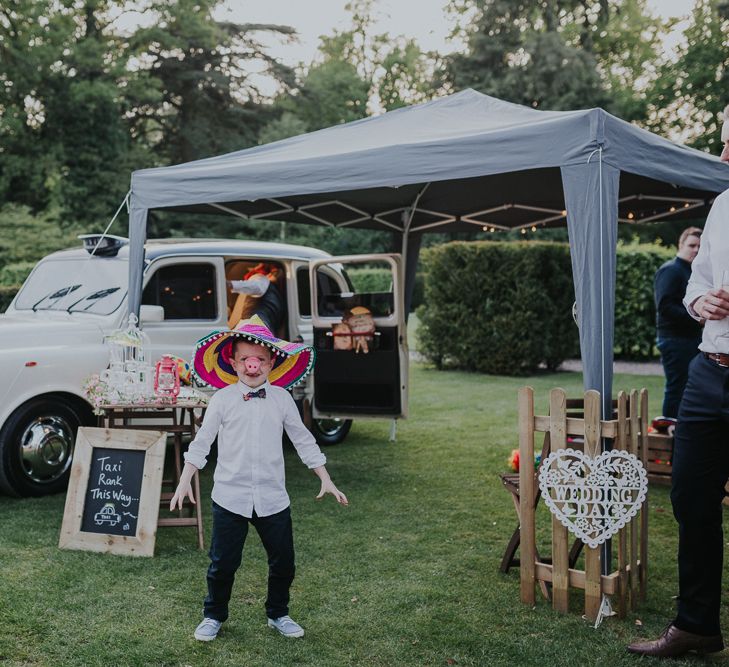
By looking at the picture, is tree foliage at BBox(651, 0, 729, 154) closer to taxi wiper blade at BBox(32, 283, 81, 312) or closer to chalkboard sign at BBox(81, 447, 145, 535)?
taxi wiper blade at BBox(32, 283, 81, 312)

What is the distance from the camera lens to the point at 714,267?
3344 millimetres

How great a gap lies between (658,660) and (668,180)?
116 inches

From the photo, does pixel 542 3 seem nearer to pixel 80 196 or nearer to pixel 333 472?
pixel 80 196

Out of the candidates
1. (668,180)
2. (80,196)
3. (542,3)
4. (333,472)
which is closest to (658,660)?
(668,180)

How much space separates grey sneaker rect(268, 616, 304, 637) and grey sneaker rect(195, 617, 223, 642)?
0.28 m

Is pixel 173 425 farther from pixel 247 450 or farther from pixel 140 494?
pixel 247 450

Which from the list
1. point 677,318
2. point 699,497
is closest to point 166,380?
point 699,497

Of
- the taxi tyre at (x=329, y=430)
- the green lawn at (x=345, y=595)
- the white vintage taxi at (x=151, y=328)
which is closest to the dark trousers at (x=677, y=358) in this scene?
the green lawn at (x=345, y=595)

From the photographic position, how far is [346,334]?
7.46 m

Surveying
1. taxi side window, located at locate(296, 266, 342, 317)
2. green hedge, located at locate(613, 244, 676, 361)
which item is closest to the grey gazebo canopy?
taxi side window, located at locate(296, 266, 342, 317)

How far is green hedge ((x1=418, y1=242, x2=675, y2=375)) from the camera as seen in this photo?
47.7 ft

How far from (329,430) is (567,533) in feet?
16.0

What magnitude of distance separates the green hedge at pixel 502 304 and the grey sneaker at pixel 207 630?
37.1 ft

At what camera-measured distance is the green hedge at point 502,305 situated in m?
14.5
